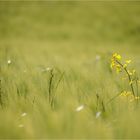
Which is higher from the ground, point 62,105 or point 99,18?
point 99,18

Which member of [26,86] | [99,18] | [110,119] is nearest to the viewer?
[110,119]

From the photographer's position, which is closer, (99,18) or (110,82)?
(110,82)

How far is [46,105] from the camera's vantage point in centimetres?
144

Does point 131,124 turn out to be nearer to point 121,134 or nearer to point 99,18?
point 121,134

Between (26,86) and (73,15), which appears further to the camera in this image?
(73,15)

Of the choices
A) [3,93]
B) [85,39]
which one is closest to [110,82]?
[3,93]

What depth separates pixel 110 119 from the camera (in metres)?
1.37

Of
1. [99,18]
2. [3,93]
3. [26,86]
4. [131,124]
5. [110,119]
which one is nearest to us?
[131,124]

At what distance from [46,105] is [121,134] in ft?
1.38

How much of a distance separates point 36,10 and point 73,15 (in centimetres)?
151

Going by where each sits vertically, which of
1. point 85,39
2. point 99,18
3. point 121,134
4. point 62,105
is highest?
point 99,18

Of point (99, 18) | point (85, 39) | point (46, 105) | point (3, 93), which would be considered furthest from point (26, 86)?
point (99, 18)

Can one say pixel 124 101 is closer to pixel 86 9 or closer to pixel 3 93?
pixel 3 93

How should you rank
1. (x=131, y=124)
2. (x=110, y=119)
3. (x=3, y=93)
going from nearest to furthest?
(x=131, y=124)
(x=110, y=119)
(x=3, y=93)
